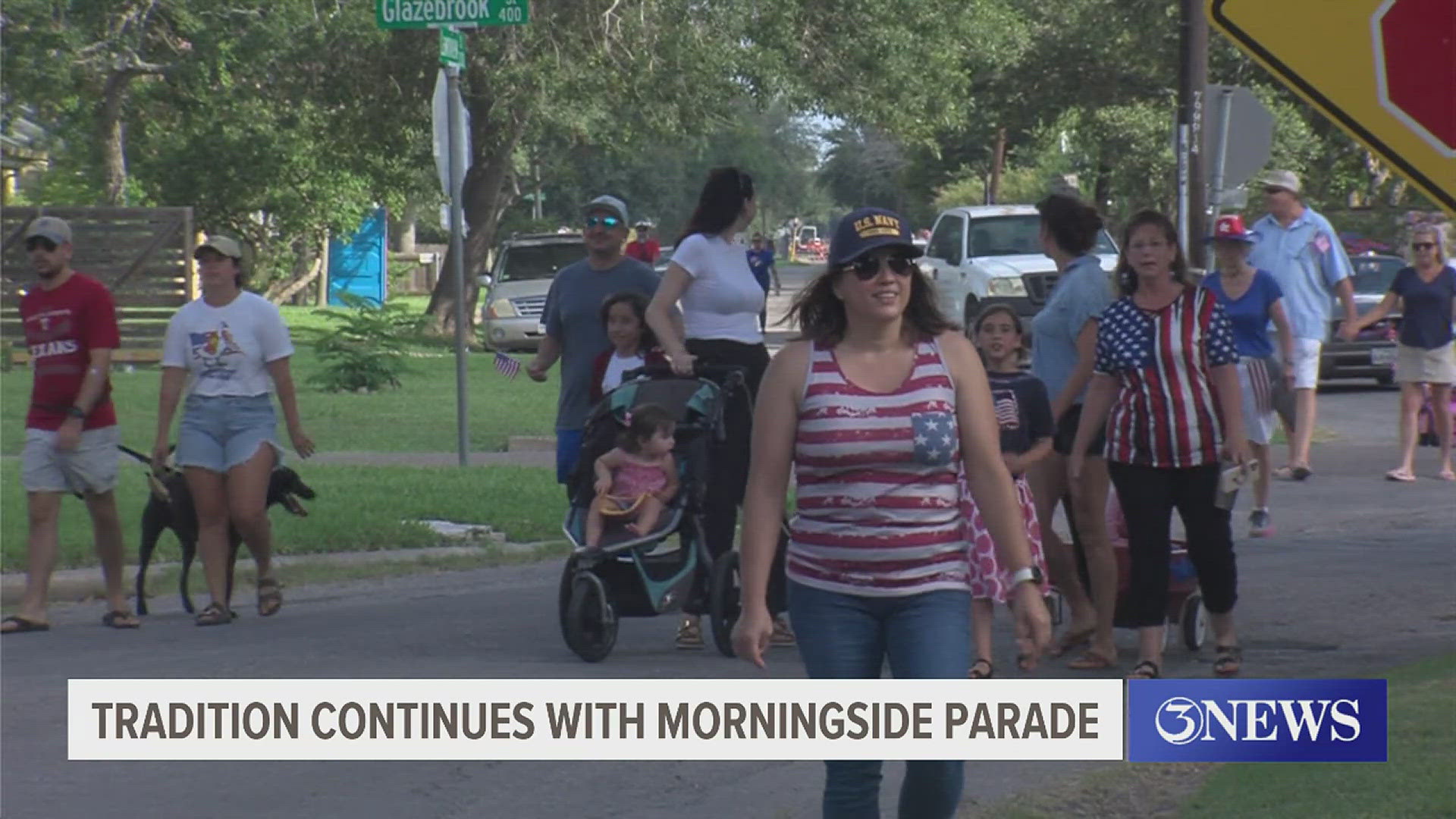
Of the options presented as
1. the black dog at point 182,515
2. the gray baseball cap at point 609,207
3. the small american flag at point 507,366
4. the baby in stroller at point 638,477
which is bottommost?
the black dog at point 182,515

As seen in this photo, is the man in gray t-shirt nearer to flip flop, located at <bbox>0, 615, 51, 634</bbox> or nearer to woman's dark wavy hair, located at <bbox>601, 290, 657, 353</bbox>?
woman's dark wavy hair, located at <bbox>601, 290, 657, 353</bbox>

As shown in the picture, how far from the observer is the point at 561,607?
29.8ft

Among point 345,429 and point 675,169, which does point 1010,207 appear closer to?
point 345,429

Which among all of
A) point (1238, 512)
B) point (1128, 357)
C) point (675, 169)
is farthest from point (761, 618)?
point (675, 169)

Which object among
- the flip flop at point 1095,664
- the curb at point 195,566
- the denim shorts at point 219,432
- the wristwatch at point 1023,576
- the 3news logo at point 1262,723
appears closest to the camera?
the wristwatch at point 1023,576

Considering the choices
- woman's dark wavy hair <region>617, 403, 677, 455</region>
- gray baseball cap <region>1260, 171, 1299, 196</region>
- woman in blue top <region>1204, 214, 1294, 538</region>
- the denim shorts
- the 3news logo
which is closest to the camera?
the 3news logo

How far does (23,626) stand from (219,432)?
4.11 ft

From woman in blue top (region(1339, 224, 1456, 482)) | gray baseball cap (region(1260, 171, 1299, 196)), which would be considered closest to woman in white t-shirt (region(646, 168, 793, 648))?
gray baseball cap (region(1260, 171, 1299, 196))

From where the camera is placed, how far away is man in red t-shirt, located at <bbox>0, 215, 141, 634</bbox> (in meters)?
10.3

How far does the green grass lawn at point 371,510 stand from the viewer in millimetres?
12727

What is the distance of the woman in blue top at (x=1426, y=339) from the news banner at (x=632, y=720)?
27.4 feet

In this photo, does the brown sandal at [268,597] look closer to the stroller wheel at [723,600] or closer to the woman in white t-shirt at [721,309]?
the woman in white t-shirt at [721,309]

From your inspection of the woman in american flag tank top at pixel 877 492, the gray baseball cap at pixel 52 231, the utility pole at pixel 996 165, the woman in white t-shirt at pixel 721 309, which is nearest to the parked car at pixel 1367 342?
the woman in white t-shirt at pixel 721 309

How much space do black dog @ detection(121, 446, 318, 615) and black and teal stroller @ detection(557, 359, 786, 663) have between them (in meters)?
2.04
